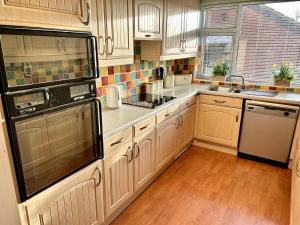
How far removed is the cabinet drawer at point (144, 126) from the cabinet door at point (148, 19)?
0.79m

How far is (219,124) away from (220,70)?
2.87 ft

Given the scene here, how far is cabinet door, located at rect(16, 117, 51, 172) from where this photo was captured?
102 cm

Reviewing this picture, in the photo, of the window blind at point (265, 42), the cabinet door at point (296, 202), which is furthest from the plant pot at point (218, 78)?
the cabinet door at point (296, 202)

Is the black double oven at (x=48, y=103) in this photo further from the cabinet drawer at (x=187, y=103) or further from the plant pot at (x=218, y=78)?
the plant pot at (x=218, y=78)

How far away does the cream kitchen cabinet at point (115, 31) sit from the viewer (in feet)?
5.39

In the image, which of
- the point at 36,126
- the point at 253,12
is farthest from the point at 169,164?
the point at 253,12

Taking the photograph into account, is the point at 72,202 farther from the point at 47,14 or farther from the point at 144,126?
the point at 47,14

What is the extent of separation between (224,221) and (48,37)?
1.96 m

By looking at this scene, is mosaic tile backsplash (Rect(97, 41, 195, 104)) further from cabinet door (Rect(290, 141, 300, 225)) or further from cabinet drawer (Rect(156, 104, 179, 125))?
cabinet door (Rect(290, 141, 300, 225))

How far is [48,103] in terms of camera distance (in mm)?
1084

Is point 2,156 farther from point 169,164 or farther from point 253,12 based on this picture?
point 253,12

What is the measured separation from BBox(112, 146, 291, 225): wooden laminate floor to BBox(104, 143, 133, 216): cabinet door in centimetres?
24

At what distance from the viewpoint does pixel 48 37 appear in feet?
3.54

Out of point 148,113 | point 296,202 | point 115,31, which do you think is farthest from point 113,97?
point 296,202
